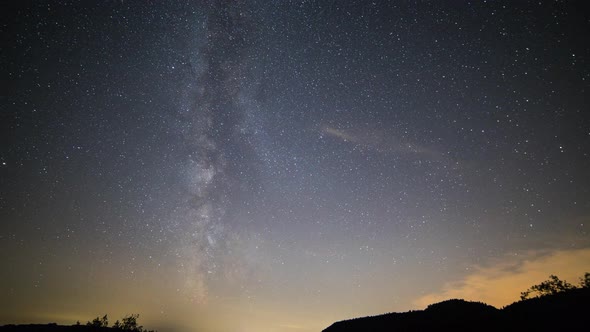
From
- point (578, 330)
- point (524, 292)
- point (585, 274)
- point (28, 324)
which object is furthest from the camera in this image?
point (524, 292)

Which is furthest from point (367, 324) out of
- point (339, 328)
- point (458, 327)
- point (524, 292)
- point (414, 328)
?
point (524, 292)

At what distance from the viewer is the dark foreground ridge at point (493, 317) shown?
1548 centimetres

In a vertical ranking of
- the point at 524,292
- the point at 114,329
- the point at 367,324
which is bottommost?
the point at 114,329

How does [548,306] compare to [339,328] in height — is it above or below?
above

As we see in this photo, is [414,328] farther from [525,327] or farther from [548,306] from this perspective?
[548,306]

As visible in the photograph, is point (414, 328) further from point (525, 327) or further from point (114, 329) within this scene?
point (114, 329)

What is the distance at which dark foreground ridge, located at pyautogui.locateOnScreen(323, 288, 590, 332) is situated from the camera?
15.5 metres

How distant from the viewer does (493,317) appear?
18.2 meters

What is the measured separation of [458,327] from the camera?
17.3 metres

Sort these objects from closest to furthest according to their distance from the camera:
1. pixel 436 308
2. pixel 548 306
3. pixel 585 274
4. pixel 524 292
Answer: pixel 548 306 < pixel 436 308 < pixel 585 274 < pixel 524 292

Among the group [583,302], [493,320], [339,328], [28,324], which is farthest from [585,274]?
[28,324]

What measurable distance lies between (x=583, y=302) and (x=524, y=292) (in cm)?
2561

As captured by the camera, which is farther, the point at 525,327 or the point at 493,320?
the point at 493,320

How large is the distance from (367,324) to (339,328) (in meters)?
2.51
